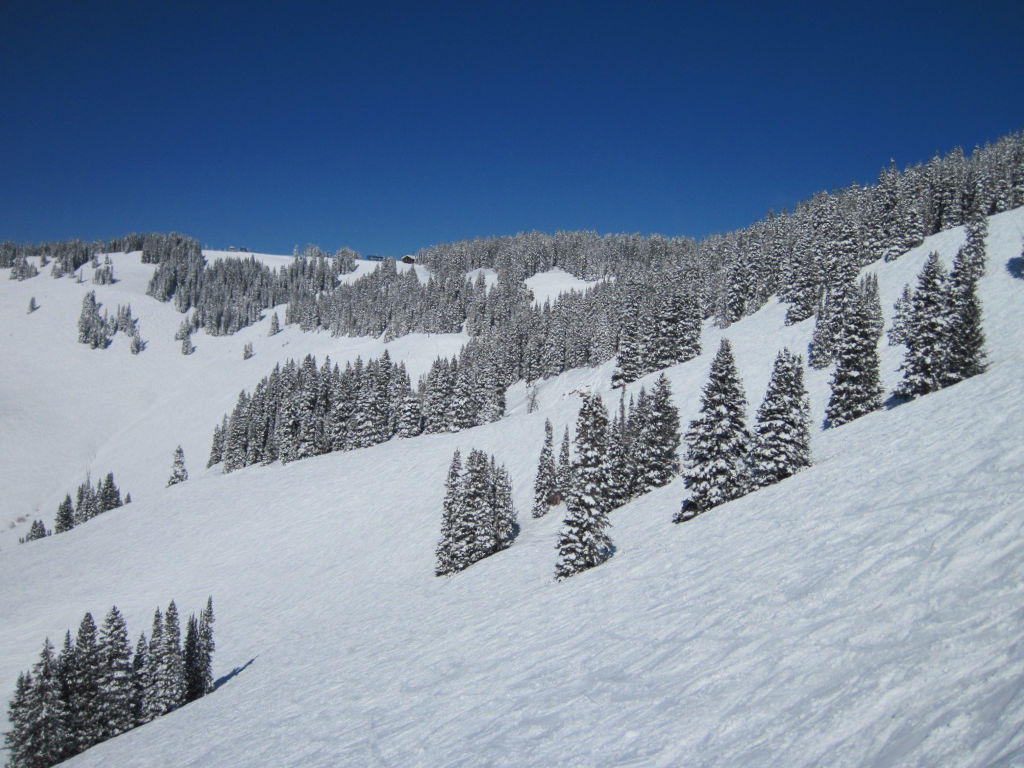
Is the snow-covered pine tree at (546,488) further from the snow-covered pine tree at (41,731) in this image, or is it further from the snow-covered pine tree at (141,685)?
the snow-covered pine tree at (41,731)

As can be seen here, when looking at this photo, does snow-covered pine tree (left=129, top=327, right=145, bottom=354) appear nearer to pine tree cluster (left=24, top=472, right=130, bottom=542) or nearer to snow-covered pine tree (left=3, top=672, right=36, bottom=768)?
pine tree cluster (left=24, top=472, right=130, bottom=542)

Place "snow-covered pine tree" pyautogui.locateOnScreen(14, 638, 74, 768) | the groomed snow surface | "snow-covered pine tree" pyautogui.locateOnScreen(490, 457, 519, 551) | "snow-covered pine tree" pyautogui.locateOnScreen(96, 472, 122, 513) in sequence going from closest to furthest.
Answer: the groomed snow surface, "snow-covered pine tree" pyautogui.locateOnScreen(14, 638, 74, 768), "snow-covered pine tree" pyautogui.locateOnScreen(490, 457, 519, 551), "snow-covered pine tree" pyautogui.locateOnScreen(96, 472, 122, 513)

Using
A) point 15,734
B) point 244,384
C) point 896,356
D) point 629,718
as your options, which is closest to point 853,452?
point 629,718

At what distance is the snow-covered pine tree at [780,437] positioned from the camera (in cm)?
2697

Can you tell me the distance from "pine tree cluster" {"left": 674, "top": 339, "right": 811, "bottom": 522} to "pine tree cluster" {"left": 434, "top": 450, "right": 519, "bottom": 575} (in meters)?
17.2

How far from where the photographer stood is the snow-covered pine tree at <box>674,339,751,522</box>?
2778 centimetres

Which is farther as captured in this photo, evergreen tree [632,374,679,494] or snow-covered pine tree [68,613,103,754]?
evergreen tree [632,374,679,494]

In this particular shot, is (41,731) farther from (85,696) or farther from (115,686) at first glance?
(115,686)

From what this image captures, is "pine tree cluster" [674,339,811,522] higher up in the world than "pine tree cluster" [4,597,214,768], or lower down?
higher up

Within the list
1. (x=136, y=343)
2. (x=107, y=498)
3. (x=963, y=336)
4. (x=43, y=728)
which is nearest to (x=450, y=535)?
(x=43, y=728)

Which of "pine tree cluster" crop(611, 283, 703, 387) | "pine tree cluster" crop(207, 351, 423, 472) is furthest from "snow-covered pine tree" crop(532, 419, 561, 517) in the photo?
"pine tree cluster" crop(207, 351, 423, 472)

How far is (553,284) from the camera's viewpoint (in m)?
187

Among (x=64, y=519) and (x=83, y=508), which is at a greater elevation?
(x=83, y=508)

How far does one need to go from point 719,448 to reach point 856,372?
57.2 feet
